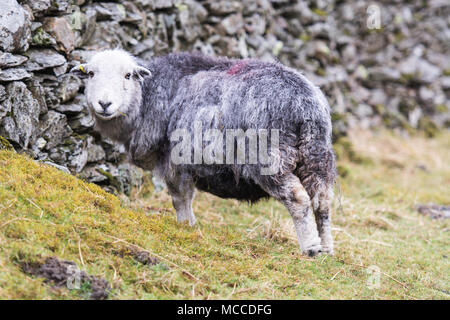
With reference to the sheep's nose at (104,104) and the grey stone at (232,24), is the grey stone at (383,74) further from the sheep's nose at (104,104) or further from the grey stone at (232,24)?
the sheep's nose at (104,104)

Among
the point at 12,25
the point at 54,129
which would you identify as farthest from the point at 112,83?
the point at 12,25

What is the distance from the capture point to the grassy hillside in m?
3.98

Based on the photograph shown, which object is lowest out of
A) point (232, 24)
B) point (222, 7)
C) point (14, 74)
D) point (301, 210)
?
point (301, 210)

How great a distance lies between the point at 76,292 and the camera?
375 centimetres

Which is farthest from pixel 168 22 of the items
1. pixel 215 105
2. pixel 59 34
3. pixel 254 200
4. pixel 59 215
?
pixel 59 215

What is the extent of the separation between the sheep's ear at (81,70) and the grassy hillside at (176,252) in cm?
139

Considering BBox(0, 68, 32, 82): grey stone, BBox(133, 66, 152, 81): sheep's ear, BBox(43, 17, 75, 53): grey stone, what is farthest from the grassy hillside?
BBox(43, 17, 75, 53): grey stone

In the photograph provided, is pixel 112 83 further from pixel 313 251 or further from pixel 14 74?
pixel 313 251

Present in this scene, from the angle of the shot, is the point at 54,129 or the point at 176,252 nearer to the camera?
the point at 176,252

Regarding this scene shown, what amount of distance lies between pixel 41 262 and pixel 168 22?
5.75m

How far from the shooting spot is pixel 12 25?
17.5 feet

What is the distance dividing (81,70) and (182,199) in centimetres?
207

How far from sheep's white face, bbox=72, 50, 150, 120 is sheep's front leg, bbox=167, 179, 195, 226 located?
3.70ft
